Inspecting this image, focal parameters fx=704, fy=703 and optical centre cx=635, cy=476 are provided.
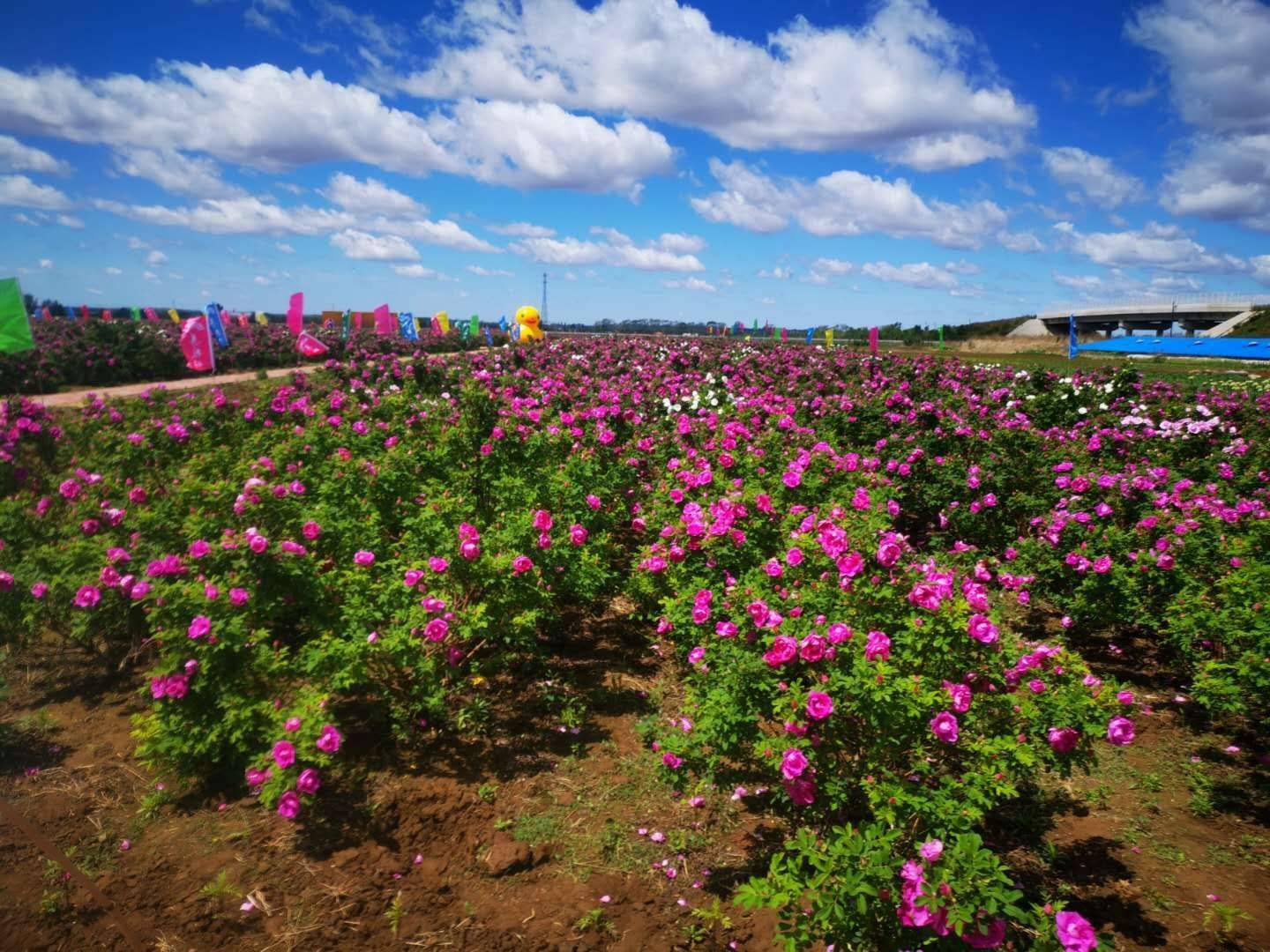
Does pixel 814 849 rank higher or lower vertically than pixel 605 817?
higher

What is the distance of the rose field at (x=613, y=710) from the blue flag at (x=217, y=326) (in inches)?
699

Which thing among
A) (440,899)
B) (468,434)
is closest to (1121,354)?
(468,434)

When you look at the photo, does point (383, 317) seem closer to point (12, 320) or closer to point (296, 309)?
point (296, 309)

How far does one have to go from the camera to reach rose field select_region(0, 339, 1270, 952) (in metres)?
2.50

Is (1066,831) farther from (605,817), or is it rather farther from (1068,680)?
(605,817)

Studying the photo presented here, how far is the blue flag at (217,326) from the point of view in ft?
69.3

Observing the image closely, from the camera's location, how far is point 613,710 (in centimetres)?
399

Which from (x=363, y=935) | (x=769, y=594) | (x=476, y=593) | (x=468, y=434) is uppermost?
(x=468, y=434)

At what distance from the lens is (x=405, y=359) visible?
1188 centimetres

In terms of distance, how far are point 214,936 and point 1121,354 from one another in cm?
4120

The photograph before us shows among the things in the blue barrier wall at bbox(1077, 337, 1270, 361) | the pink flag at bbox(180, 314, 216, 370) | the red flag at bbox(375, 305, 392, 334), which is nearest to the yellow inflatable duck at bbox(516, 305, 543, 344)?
the red flag at bbox(375, 305, 392, 334)

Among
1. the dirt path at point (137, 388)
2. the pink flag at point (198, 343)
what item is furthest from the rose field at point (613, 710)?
the pink flag at point (198, 343)

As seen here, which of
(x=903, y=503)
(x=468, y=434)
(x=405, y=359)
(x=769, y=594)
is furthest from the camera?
(x=405, y=359)

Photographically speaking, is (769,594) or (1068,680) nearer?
(1068,680)
